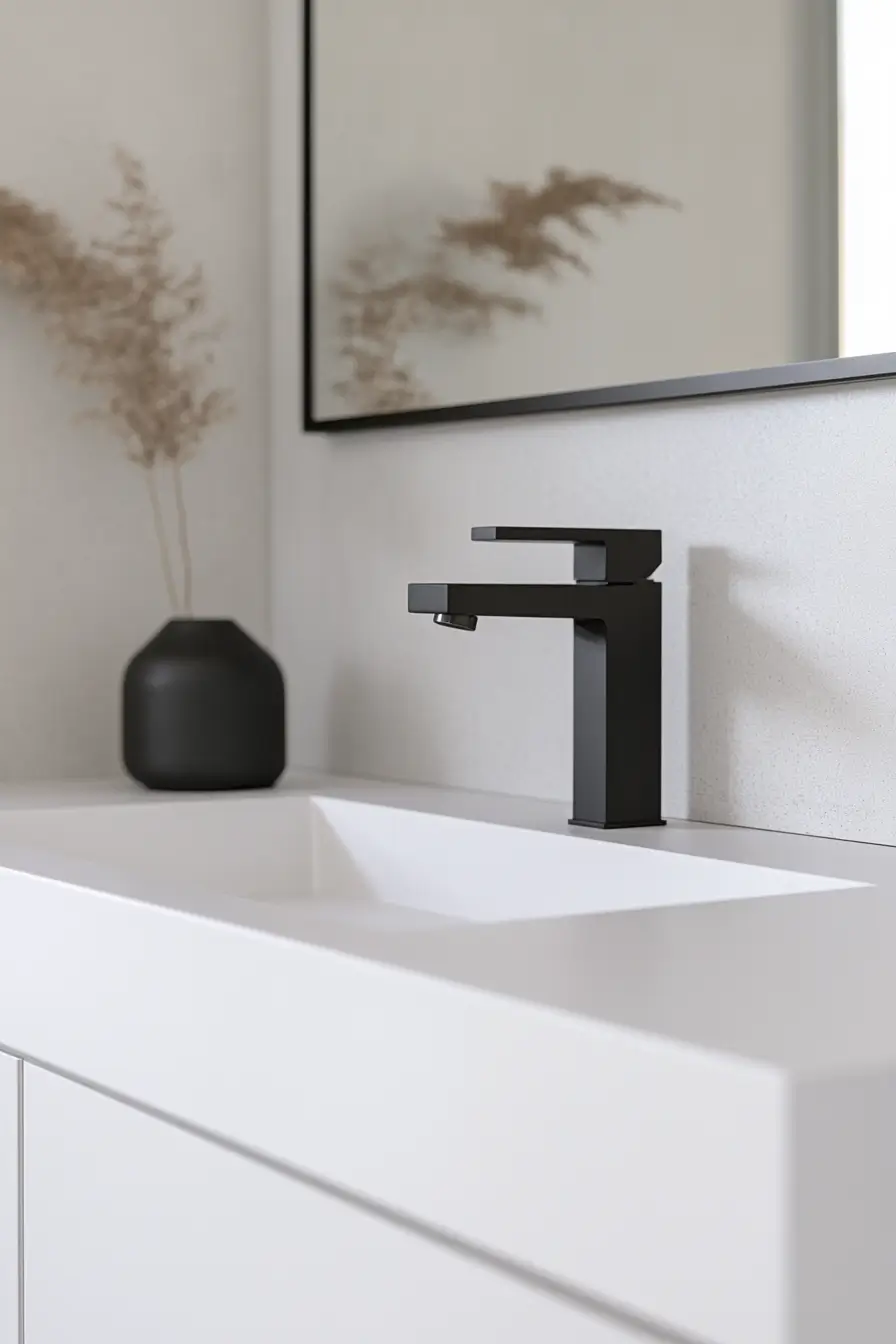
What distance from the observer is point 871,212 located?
3.64ft

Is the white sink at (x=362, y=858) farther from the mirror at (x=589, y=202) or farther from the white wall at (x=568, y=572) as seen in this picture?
the mirror at (x=589, y=202)

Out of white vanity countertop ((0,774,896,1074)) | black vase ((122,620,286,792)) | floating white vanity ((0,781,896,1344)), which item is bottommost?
floating white vanity ((0,781,896,1344))

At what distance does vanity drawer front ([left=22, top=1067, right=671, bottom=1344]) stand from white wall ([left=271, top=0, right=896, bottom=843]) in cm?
54

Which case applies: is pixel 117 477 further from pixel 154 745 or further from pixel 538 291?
pixel 538 291

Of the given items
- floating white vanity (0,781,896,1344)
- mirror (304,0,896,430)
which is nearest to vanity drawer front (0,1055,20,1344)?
floating white vanity (0,781,896,1344)

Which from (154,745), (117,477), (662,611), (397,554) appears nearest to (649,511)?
(662,611)

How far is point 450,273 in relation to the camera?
1517 mm

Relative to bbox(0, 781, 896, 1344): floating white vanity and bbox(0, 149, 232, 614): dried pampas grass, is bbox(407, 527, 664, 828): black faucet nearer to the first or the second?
bbox(0, 781, 896, 1344): floating white vanity

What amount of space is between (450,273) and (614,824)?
57 cm

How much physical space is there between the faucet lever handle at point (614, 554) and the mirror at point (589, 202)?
12 cm

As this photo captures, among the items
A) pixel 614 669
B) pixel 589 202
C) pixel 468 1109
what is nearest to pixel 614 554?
pixel 614 669

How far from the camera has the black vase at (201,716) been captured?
144 cm

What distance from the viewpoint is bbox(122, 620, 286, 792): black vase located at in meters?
1.44

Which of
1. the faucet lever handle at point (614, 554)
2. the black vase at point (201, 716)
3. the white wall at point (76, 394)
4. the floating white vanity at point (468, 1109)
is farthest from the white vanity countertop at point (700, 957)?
the white wall at point (76, 394)
